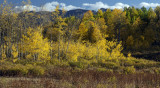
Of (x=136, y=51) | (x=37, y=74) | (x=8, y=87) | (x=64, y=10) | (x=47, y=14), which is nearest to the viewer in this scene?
(x=8, y=87)

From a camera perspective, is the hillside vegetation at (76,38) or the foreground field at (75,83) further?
the hillside vegetation at (76,38)

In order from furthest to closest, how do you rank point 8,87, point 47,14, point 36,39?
point 47,14, point 36,39, point 8,87

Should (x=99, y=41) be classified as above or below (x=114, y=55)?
above

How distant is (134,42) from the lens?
1309 inches

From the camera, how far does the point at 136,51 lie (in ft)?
101

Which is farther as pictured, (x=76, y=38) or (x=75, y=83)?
(x=76, y=38)

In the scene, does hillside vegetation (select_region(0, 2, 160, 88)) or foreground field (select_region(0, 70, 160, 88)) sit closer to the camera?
foreground field (select_region(0, 70, 160, 88))

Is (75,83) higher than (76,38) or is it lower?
lower

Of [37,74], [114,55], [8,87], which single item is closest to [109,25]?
[114,55]

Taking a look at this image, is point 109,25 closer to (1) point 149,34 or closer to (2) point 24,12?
(1) point 149,34

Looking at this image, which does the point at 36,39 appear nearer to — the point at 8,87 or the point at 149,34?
the point at 8,87

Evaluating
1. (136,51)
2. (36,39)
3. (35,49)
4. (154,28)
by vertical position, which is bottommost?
(136,51)

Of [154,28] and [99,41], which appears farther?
[154,28]

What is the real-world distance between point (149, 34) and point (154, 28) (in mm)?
2006
